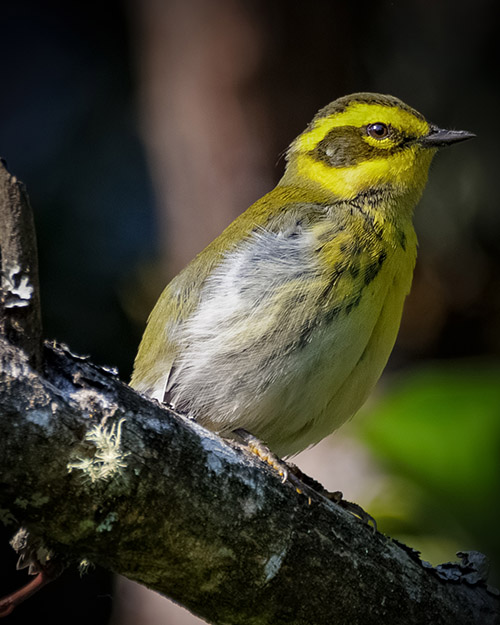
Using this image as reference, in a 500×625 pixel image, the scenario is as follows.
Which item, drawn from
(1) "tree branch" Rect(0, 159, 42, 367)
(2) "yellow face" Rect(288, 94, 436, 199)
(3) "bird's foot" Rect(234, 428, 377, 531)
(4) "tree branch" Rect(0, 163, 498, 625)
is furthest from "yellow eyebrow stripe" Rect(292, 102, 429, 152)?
(1) "tree branch" Rect(0, 159, 42, 367)

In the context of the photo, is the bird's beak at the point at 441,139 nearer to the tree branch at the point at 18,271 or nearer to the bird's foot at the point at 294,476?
→ the bird's foot at the point at 294,476

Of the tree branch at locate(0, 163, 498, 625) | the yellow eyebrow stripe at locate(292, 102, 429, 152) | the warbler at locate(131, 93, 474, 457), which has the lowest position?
the tree branch at locate(0, 163, 498, 625)

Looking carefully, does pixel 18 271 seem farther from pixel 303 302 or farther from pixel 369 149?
pixel 369 149

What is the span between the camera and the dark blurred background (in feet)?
22.9

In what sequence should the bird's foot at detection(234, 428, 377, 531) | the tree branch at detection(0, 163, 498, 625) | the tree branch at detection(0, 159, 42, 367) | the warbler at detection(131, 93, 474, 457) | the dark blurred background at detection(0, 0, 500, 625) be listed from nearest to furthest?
the tree branch at detection(0, 159, 42, 367)
the tree branch at detection(0, 163, 498, 625)
the bird's foot at detection(234, 428, 377, 531)
the warbler at detection(131, 93, 474, 457)
the dark blurred background at detection(0, 0, 500, 625)

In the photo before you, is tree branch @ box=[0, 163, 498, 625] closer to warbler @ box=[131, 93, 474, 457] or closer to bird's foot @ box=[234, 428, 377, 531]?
bird's foot @ box=[234, 428, 377, 531]

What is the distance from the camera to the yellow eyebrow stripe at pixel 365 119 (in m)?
4.63

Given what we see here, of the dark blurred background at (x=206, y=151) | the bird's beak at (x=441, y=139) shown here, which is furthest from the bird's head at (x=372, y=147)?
the dark blurred background at (x=206, y=151)

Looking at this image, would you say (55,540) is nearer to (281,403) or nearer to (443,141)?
(281,403)

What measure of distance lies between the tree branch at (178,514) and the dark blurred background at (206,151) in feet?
6.72

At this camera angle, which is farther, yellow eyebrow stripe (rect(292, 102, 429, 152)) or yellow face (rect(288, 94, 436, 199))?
yellow eyebrow stripe (rect(292, 102, 429, 152))

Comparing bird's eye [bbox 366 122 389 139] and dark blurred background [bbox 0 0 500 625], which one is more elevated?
dark blurred background [bbox 0 0 500 625]

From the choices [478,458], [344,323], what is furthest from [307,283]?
[478,458]

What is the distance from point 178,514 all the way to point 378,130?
8.50 feet
